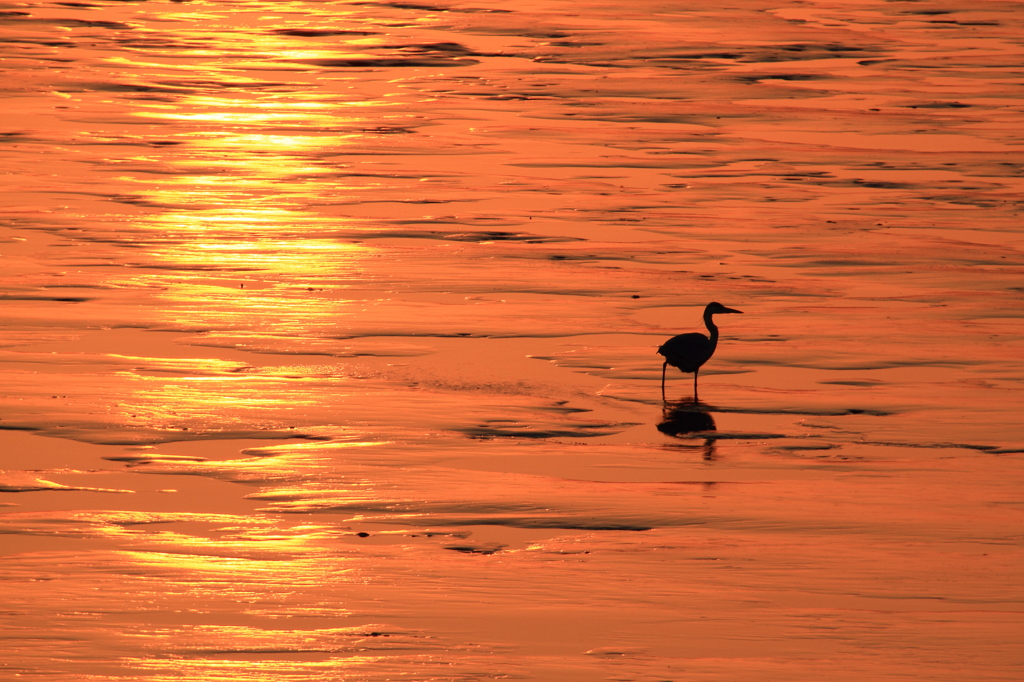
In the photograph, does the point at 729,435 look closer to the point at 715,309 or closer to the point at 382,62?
the point at 715,309

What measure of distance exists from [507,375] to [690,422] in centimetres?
150

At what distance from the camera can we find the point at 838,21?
102 ft

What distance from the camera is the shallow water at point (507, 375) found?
7820mm

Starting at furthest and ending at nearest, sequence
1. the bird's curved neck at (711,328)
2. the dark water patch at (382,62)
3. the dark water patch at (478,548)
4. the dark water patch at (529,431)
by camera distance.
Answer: the dark water patch at (382,62)
the bird's curved neck at (711,328)
the dark water patch at (529,431)
the dark water patch at (478,548)

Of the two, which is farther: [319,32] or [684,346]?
[319,32]

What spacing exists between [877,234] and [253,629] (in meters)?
10.3

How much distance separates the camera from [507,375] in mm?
12188

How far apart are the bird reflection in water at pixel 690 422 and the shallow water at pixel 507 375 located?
4 centimetres

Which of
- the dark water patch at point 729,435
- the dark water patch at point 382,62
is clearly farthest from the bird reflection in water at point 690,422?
the dark water patch at point 382,62

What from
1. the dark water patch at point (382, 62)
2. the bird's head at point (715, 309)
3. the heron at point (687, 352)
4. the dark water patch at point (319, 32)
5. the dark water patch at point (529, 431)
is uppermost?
the dark water patch at point (319, 32)

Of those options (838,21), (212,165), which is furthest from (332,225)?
(838,21)

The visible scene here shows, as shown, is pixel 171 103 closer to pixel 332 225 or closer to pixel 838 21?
pixel 332 225

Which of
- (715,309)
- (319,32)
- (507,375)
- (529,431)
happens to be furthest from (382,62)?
(529,431)

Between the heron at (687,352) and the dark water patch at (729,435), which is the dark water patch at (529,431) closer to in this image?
the dark water patch at (729,435)
